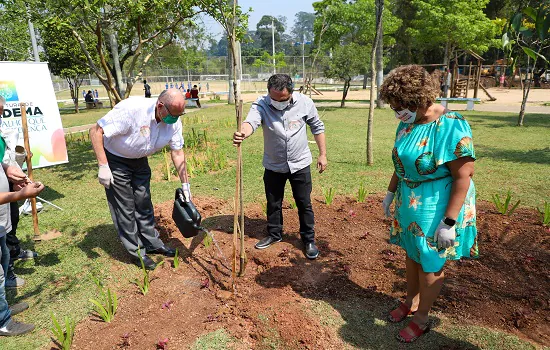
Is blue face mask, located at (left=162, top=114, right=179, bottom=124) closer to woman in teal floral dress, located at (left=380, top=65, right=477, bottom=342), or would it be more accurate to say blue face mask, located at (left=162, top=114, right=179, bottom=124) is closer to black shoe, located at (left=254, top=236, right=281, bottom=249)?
black shoe, located at (left=254, top=236, right=281, bottom=249)

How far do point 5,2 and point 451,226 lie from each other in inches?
285

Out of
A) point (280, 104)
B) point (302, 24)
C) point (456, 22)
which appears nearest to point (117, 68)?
point (280, 104)

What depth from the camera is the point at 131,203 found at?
11.5ft

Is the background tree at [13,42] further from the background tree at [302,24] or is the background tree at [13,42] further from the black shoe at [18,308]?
the background tree at [302,24]

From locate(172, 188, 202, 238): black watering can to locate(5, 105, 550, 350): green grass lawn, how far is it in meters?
0.60

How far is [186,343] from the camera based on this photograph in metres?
2.56

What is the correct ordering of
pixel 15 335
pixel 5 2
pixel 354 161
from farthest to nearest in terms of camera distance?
pixel 354 161
pixel 5 2
pixel 15 335

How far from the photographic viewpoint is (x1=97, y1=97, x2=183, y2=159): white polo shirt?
3143mm

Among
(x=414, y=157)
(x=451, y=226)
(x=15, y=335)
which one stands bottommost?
(x=15, y=335)

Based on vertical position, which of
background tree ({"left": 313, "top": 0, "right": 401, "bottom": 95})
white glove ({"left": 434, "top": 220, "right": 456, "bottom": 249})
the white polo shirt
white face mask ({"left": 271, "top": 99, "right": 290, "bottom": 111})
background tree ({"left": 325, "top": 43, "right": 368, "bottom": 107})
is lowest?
white glove ({"left": 434, "top": 220, "right": 456, "bottom": 249})

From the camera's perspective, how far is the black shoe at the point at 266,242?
379cm

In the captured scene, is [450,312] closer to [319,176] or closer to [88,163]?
[319,176]

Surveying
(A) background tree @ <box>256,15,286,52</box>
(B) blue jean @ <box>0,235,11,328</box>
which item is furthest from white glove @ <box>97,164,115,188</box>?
(A) background tree @ <box>256,15,286,52</box>

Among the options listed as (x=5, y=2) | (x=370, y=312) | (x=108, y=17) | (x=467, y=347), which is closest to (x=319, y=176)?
(x=370, y=312)
